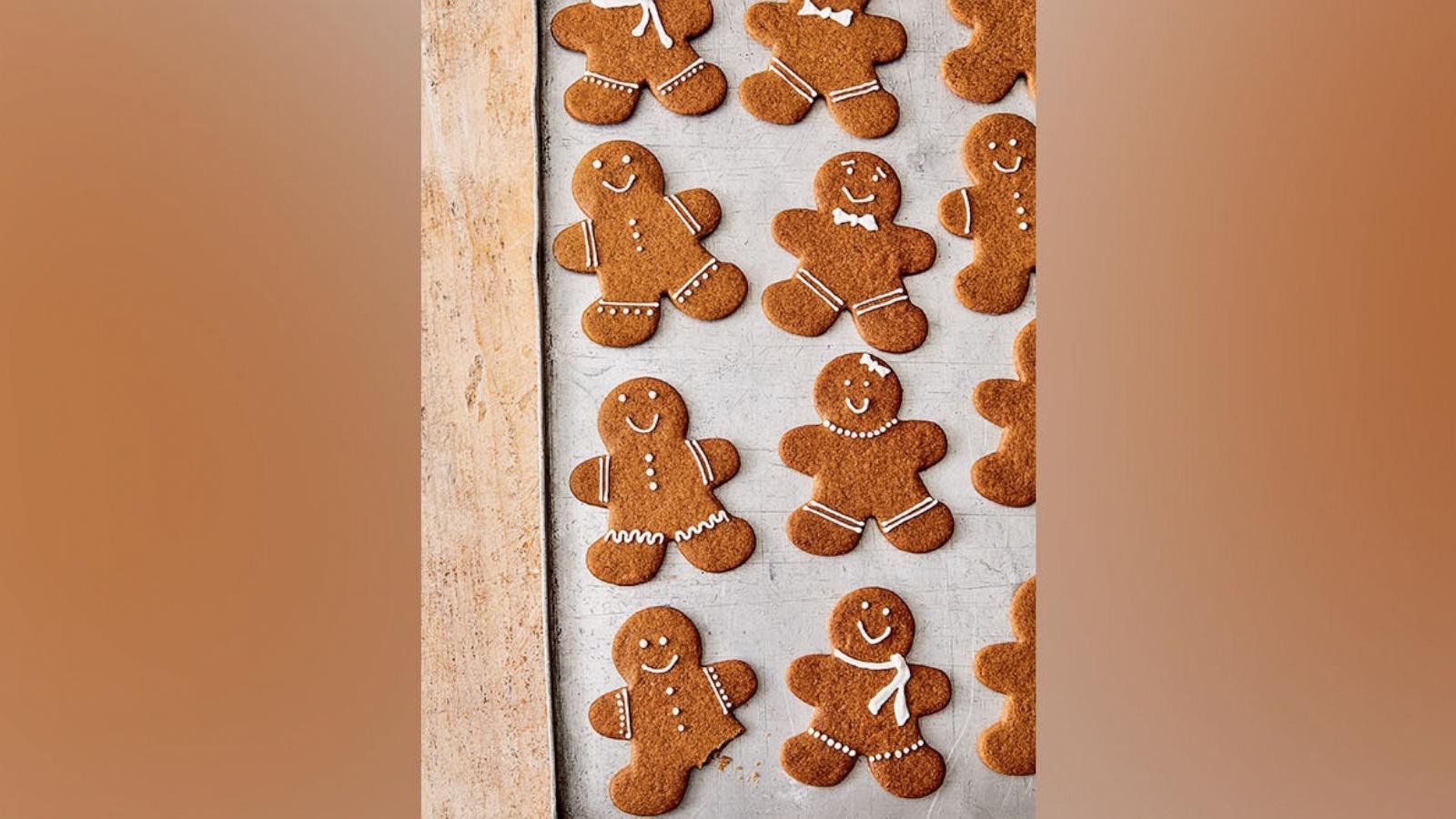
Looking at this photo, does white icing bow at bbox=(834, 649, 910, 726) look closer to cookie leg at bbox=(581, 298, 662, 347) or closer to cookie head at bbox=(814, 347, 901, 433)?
cookie head at bbox=(814, 347, 901, 433)

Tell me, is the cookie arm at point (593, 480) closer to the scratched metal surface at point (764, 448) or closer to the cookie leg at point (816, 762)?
the scratched metal surface at point (764, 448)

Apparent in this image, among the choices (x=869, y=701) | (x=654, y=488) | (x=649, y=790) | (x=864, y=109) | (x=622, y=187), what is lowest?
(x=649, y=790)

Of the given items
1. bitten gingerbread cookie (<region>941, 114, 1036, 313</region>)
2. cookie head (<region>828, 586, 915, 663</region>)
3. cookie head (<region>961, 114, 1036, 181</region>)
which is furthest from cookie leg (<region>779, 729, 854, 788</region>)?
cookie head (<region>961, 114, 1036, 181</region>)

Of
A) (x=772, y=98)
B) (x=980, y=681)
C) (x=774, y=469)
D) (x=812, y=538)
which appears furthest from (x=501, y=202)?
(x=980, y=681)

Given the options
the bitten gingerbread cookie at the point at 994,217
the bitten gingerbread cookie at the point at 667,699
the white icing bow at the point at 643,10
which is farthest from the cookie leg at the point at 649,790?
the white icing bow at the point at 643,10

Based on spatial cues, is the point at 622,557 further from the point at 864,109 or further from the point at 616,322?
the point at 864,109

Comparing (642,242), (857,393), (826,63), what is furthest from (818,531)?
(826,63)
